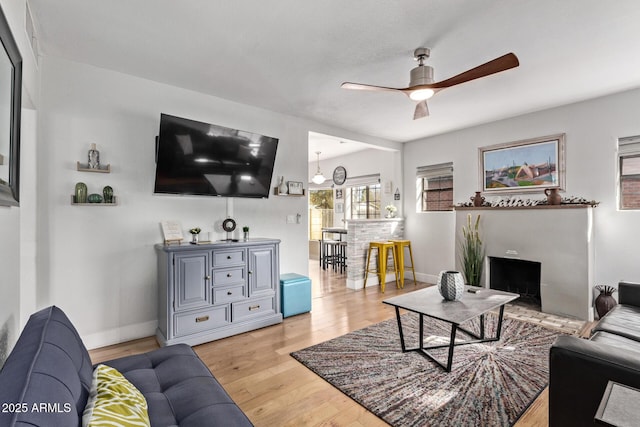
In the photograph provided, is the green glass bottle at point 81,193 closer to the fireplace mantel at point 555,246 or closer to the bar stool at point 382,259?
the bar stool at point 382,259

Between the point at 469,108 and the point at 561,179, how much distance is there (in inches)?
57.7

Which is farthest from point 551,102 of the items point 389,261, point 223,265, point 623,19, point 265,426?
point 265,426

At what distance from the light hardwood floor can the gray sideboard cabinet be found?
0.14 metres

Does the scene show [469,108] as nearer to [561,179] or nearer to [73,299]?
[561,179]

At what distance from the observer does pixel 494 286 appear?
438 cm

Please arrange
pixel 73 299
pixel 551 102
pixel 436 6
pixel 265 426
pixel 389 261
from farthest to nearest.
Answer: pixel 389 261
pixel 551 102
pixel 73 299
pixel 436 6
pixel 265 426

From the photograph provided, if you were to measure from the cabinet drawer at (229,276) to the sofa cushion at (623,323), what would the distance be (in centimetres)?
291

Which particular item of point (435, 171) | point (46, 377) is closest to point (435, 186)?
point (435, 171)

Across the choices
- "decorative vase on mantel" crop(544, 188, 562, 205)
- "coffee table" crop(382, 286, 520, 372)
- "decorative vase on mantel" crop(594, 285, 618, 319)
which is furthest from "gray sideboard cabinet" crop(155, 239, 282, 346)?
"decorative vase on mantel" crop(594, 285, 618, 319)

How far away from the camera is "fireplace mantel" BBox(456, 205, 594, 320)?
349cm

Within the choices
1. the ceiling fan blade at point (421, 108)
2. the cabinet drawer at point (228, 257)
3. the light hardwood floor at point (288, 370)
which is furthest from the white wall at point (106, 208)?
the ceiling fan blade at point (421, 108)

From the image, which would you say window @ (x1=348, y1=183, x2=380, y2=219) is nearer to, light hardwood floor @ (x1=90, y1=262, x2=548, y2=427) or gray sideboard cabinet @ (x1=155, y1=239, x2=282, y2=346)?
light hardwood floor @ (x1=90, y1=262, x2=548, y2=427)

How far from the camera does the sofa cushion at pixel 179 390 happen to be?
121cm

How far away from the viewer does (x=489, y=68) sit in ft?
6.79
